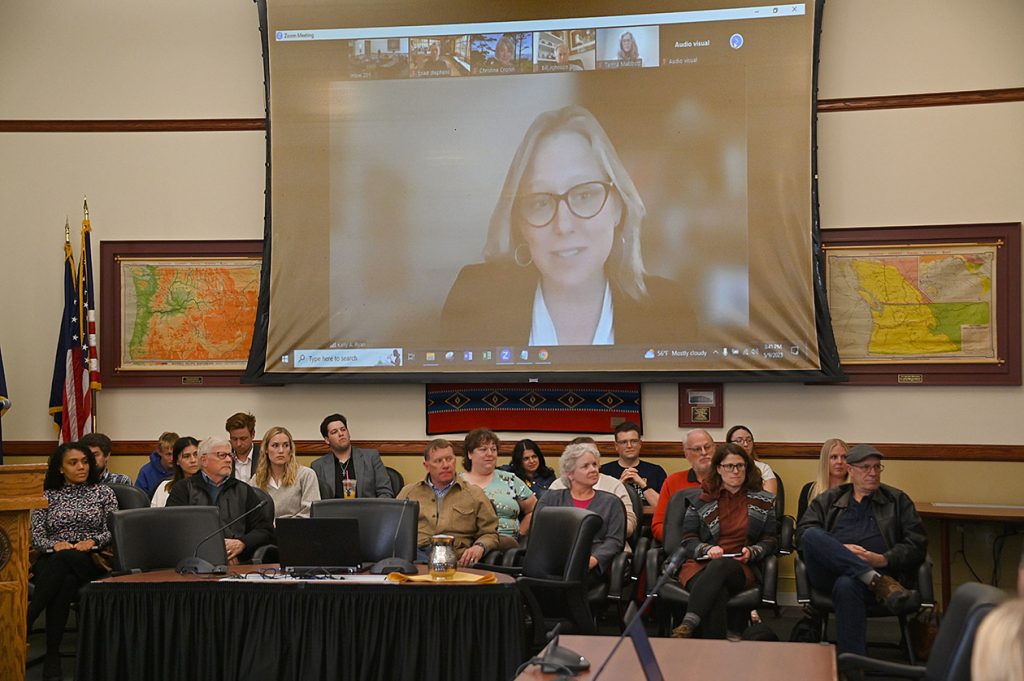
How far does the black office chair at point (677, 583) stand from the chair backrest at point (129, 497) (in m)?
2.81

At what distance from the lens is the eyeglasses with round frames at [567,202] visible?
7.76 meters

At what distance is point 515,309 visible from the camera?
7.82 meters

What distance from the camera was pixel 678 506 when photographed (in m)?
6.15

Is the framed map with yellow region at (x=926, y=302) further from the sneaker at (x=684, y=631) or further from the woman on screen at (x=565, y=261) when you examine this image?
the sneaker at (x=684, y=631)

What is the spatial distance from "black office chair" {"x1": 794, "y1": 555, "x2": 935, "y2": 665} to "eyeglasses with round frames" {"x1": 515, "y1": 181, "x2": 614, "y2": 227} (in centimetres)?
285

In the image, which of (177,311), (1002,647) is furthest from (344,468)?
(1002,647)

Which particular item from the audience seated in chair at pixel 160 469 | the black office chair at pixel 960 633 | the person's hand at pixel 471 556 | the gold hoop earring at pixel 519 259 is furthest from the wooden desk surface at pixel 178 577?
the gold hoop earring at pixel 519 259

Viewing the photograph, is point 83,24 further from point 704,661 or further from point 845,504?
point 704,661

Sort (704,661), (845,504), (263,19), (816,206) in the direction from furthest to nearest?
1. (263,19)
2. (816,206)
3. (845,504)
4. (704,661)

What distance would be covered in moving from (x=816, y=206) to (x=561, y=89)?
1821 millimetres

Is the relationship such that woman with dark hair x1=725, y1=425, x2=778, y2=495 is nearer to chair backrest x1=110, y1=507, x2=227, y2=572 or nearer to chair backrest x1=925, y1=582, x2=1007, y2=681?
chair backrest x1=110, y1=507, x2=227, y2=572

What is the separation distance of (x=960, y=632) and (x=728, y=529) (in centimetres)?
290

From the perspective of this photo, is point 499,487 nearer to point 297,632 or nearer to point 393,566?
point 393,566

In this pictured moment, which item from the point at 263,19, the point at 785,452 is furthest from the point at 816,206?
the point at 263,19
